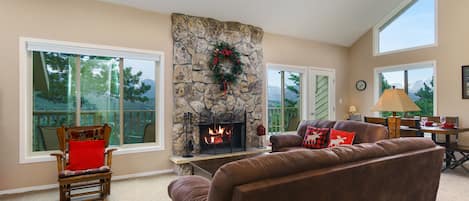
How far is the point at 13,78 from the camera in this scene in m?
3.36

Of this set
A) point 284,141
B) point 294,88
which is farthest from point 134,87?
point 294,88

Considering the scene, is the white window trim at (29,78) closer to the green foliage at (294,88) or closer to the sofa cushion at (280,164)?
the sofa cushion at (280,164)

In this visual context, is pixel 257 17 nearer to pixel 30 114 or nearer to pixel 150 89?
pixel 150 89

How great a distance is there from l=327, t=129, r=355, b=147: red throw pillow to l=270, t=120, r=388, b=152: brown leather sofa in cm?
12

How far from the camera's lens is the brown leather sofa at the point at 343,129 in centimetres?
344

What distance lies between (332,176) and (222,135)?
341 cm

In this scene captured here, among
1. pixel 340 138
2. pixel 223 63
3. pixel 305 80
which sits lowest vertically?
pixel 340 138

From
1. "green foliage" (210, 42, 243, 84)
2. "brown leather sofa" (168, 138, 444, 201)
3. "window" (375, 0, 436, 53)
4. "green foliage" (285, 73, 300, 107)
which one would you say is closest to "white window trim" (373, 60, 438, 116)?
"window" (375, 0, 436, 53)

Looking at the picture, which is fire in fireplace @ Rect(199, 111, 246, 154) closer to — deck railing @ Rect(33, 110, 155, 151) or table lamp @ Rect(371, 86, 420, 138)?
deck railing @ Rect(33, 110, 155, 151)

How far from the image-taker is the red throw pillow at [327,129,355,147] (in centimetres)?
359

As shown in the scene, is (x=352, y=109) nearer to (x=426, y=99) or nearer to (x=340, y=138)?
(x=426, y=99)

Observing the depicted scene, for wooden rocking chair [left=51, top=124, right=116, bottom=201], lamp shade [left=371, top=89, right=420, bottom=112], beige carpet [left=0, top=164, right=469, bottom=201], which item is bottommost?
beige carpet [left=0, top=164, right=469, bottom=201]

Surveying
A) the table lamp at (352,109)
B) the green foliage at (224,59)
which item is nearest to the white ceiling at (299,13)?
the green foliage at (224,59)

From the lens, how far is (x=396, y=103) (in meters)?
3.12
